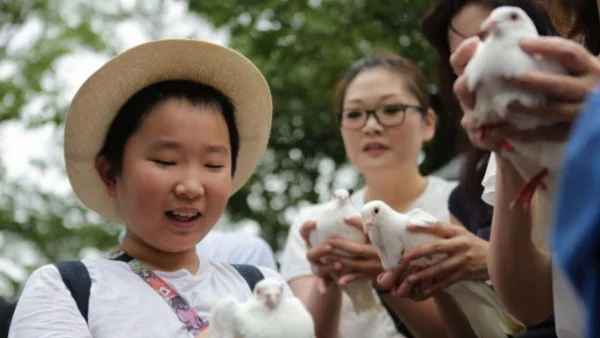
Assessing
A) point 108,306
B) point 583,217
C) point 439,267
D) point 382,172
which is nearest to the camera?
point 583,217

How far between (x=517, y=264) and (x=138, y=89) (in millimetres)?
1204

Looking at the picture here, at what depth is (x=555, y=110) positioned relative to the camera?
1789mm

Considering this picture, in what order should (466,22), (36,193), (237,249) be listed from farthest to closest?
(36,193)
(237,249)
(466,22)

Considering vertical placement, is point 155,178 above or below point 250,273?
above

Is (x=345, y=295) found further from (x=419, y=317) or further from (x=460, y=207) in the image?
(x=460, y=207)

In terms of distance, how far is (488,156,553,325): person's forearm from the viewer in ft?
7.81

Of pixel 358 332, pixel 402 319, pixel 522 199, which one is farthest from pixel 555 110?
pixel 358 332

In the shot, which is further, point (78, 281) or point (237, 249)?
point (237, 249)

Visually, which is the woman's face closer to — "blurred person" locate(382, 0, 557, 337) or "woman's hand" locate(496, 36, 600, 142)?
"blurred person" locate(382, 0, 557, 337)

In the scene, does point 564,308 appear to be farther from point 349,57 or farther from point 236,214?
point 236,214

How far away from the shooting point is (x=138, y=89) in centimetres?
288

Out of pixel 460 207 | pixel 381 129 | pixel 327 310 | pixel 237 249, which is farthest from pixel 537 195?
pixel 237 249

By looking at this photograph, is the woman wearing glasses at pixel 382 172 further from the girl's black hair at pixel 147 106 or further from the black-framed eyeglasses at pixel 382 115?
the girl's black hair at pixel 147 106

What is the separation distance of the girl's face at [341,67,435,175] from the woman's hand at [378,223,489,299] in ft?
3.77
